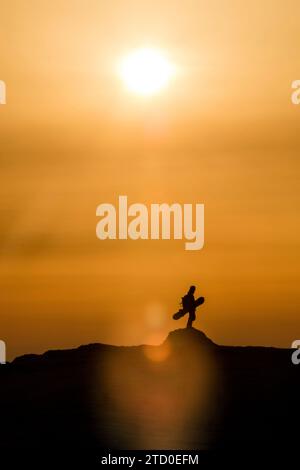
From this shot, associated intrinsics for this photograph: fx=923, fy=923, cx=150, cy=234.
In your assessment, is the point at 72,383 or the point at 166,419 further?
the point at 72,383

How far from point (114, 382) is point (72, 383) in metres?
3.02

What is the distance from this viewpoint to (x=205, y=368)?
169 feet

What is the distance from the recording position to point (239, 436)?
50.7 metres

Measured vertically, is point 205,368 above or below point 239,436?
above
